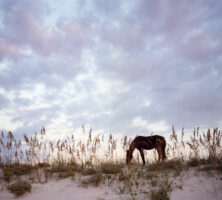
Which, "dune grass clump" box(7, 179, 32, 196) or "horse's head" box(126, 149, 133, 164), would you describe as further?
"horse's head" box(126, 149, 133, 164)

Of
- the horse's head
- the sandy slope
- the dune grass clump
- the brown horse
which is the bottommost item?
the sandy slope

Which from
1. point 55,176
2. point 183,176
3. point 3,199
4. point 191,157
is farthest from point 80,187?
point 191,157

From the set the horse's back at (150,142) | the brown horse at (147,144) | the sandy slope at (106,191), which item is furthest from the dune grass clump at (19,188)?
the horse's back at (150,142)

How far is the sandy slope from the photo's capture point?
17.0 ft

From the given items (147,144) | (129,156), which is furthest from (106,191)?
(147,144)

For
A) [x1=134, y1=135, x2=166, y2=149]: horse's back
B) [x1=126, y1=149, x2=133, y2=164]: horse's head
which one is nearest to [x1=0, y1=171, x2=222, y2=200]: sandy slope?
[x1=134, y1=135, x2=166, y2=149]: horse's back

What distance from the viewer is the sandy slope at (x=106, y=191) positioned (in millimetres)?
5176

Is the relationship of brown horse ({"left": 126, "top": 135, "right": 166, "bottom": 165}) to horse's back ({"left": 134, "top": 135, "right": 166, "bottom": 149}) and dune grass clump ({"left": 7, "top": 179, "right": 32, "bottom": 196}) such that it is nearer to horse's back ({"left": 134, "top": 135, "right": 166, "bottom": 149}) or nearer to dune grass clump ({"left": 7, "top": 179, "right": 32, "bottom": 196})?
horse's back ({"left": 134, "top": 135, "right": 166, "bottom": 149})

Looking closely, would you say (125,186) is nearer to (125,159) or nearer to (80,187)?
(80,187)

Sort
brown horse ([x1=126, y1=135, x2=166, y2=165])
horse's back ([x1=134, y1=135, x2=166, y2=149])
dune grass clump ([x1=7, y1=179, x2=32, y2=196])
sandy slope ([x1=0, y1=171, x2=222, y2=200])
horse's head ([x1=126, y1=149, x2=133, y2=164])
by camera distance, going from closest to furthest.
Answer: sandy slope ([x1=0, y1=171, x2=222, y2=200]) < dune grass clump ([x1=7, y1=179, x2=32, y2=196]) < brown horse ([x1=126, y1=135, x2=166, y2=165]) < horse's back ([x1=134, y1=135, x2=166, y2=149]) < horse's head ([x1=126, y1=149, x2=133, y2=164])

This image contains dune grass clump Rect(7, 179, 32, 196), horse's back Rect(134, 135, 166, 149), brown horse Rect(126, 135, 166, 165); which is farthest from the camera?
horse's back Rect(134, 135, 166, 149)

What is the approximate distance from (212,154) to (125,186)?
398cm

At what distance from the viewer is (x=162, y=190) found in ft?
16.6

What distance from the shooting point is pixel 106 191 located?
5816 mm
